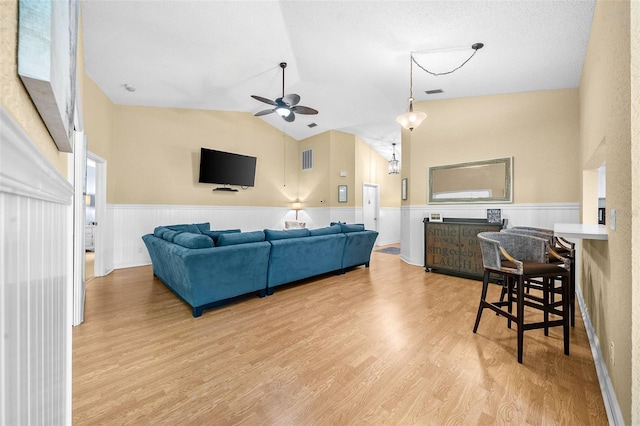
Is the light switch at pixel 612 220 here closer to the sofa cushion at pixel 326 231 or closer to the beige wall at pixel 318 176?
the sofa cushion at pixel 326 231

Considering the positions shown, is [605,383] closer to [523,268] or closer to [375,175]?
[523,268]

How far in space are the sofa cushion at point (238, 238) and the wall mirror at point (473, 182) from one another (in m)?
3.39

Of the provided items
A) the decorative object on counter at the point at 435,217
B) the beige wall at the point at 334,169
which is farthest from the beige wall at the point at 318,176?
the decorative object on counter at the point at 435,217

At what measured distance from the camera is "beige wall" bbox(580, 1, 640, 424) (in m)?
1.30

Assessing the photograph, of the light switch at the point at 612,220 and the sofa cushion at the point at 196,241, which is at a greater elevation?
the light switch at the point at 612,220

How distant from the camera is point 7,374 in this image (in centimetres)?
40

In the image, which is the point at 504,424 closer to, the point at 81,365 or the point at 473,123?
the point at 81,365

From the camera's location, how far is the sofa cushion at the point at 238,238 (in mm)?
2963

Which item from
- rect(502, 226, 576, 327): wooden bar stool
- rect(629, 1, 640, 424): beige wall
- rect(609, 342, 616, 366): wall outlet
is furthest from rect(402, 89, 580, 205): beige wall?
rect(629, 1, 640, 424): beige wall

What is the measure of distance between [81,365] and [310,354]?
5.58 feet

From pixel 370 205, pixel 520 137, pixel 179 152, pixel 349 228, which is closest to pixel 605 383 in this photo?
pixel 349 228

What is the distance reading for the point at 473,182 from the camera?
4.46 metres

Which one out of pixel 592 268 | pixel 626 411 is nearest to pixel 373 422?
pixel 626 411

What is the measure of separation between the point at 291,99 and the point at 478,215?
3.68 m
